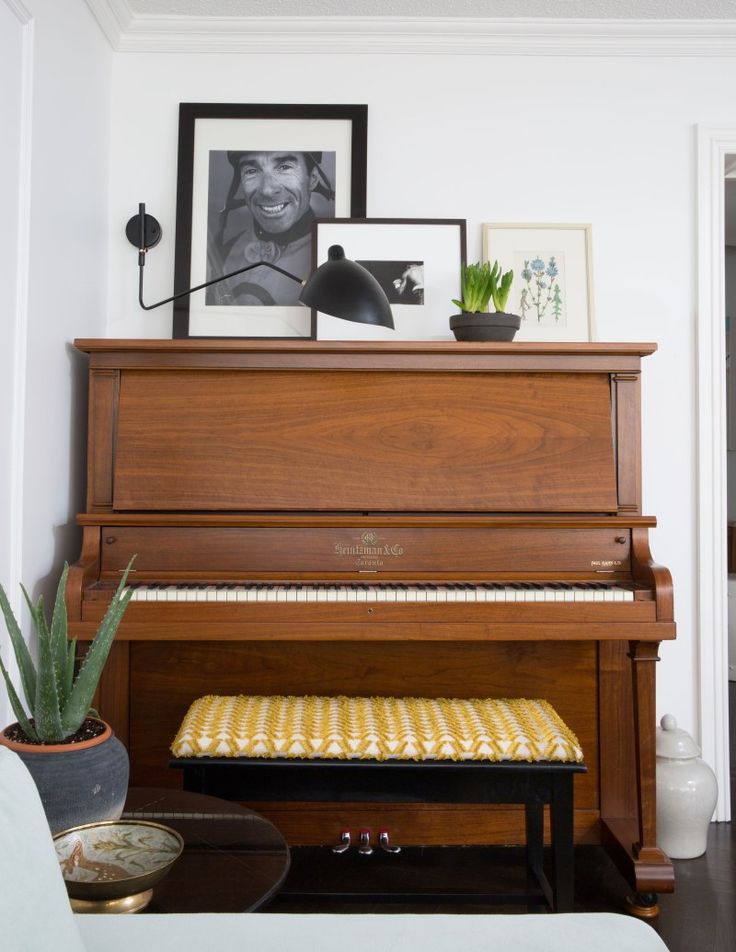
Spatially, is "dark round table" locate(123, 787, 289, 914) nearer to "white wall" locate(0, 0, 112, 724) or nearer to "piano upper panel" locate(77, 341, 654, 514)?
"white wall" locate(0, 0, 112, 724)

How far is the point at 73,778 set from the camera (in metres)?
1.25

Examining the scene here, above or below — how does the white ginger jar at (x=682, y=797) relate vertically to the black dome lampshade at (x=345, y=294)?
below

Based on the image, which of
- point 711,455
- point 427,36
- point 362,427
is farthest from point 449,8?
point 711,455

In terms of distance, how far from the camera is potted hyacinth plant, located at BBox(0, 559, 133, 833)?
4.10 feet

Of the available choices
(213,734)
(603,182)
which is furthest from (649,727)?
(603,182)

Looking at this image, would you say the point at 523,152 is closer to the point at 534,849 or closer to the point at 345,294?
the point at 345,294

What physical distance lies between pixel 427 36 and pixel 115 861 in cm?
274

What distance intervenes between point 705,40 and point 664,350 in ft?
3.54

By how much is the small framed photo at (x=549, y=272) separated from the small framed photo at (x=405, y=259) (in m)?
0.15

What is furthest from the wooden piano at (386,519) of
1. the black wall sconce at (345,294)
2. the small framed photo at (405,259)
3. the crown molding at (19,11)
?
the crown molding at (19,11)

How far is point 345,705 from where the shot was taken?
86.3 inches

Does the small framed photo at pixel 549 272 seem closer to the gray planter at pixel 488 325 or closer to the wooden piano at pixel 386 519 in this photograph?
the gray planter at pixel 488 325

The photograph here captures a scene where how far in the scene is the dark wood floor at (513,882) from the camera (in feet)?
7.09

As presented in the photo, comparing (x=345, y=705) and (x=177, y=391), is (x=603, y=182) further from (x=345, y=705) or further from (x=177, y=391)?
(x=345, y=705)
